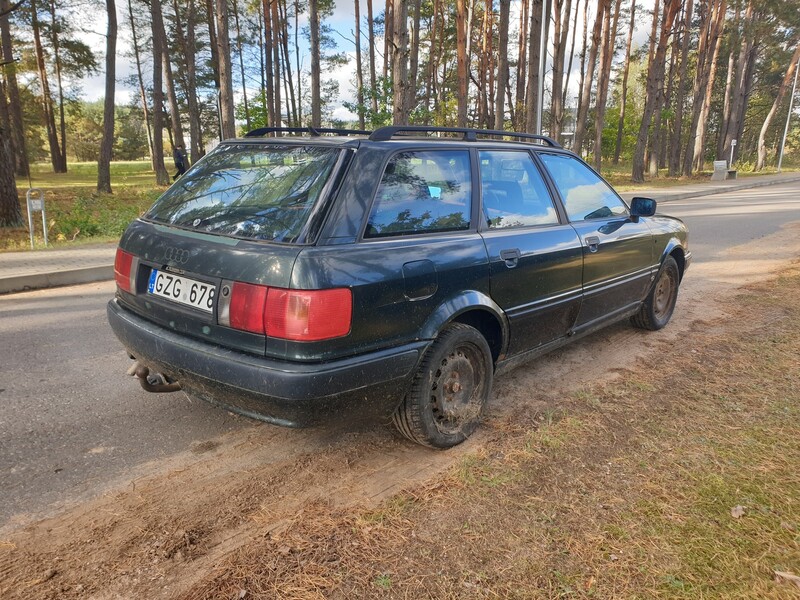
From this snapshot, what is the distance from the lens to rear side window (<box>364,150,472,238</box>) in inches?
108

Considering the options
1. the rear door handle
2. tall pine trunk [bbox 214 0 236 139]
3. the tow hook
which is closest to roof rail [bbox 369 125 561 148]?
the rear door handle

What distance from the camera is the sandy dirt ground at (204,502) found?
2.11 metres

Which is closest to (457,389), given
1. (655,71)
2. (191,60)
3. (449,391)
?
(449,391)

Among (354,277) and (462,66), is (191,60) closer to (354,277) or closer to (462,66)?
(462,66)

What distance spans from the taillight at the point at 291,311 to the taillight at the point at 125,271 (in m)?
0.96

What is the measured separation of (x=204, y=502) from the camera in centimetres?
258

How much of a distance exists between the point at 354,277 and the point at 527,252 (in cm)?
140

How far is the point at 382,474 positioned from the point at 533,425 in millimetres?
1063

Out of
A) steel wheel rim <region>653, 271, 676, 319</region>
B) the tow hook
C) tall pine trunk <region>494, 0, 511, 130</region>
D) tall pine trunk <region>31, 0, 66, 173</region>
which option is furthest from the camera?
tall pine trunk <region>31, 0, 66, 173</region>

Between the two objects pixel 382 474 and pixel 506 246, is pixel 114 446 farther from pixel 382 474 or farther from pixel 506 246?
pixel 506 246

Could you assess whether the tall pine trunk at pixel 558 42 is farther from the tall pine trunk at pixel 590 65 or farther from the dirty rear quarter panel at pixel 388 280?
the dirty rear quarter panel at pixel 388 280

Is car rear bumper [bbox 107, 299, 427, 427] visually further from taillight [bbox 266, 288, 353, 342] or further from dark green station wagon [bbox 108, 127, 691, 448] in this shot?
taillight [bbox 266, 288, 353, 342]

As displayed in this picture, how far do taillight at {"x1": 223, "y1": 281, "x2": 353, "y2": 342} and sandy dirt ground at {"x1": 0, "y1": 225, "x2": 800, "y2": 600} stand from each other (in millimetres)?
869

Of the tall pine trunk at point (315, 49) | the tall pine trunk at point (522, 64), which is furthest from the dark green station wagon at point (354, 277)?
the tall pine trunk at point (522, 64)
